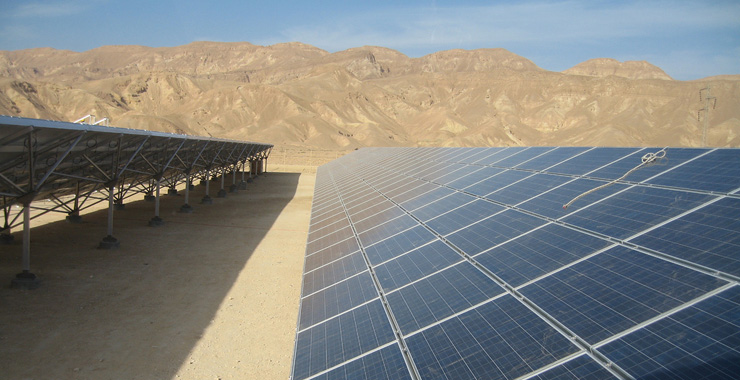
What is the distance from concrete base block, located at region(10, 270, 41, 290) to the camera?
577 inches

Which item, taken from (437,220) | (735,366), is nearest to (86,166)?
(437,220)

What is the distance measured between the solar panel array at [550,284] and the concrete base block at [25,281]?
1018cm

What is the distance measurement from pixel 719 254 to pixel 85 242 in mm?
23327

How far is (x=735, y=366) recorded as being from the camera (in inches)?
124

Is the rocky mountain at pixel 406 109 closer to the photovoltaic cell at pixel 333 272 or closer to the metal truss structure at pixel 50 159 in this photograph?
the metal truss structure at pixel 50 159

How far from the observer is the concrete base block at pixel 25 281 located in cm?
1465

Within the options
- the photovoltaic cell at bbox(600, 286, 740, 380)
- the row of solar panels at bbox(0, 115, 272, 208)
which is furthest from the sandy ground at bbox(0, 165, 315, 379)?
the photovoltaic cell at bbox(600, 286, 740, 380)

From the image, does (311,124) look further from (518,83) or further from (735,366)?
(735,366)

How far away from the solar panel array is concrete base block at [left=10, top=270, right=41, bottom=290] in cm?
1018

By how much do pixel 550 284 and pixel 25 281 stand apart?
16.0 m

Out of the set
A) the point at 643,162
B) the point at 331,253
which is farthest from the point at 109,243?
the point at 643,162

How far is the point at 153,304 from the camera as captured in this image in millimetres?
14008

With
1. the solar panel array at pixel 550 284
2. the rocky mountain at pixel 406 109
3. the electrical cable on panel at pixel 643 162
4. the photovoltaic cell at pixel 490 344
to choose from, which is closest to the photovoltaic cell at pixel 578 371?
the solar panel array at pixel 550 284

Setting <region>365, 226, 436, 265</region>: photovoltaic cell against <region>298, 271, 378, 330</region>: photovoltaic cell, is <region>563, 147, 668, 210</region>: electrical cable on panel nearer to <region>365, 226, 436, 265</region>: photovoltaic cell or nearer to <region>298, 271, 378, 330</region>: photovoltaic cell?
<region>365, 226, 436, 265</region>: photovoltaic cell
